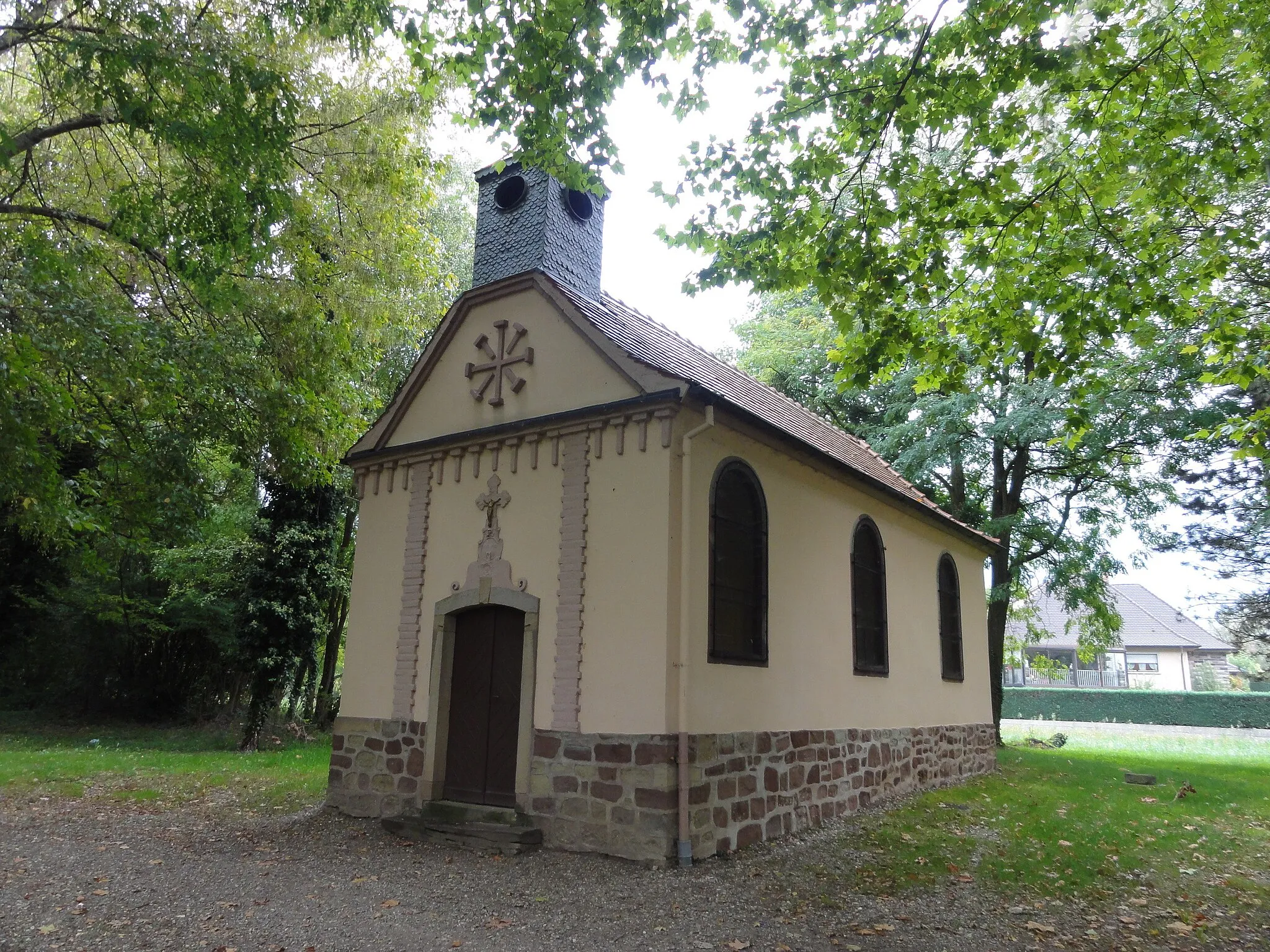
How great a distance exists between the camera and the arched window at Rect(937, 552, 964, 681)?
1366 centimetres

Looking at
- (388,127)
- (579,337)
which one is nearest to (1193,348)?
(579,337)

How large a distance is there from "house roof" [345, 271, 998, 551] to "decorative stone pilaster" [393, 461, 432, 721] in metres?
0.77

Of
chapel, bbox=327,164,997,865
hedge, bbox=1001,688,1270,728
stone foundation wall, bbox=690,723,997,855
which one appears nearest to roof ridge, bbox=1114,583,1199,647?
hedge, bbox=1001,688,1270,728

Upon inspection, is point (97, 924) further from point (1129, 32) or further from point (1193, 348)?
point (1193, 348)

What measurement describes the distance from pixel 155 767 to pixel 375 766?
6.25m

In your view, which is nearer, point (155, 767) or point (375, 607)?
point (375, 607)

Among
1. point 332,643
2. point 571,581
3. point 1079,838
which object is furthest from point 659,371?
point 332,643

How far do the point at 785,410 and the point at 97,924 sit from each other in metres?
9.72

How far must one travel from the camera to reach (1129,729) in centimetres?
3081

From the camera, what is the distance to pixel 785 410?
12352 millimetres

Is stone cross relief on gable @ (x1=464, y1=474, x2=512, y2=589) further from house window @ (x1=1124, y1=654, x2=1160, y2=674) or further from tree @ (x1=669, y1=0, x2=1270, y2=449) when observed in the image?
house window @ (x1=1124, y1=654, x2=1160, y2=674)

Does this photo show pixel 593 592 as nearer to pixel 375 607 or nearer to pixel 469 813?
pixel 469 813

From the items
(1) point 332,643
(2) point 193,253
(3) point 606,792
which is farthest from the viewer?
(1) point 332,643

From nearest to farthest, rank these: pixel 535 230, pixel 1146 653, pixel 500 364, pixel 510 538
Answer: pixel 510 538
pixel 500 364
pixel 535 230
pixel 1146 653
